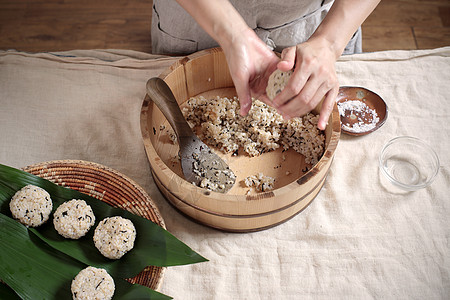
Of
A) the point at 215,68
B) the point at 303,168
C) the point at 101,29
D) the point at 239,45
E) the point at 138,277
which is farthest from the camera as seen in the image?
the point at 101,29

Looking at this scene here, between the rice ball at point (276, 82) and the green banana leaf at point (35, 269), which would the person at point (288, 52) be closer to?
the rice ball at point (276, 82)

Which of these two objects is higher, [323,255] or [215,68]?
[215,68]

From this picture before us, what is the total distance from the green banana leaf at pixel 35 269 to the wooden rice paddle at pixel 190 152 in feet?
1.28

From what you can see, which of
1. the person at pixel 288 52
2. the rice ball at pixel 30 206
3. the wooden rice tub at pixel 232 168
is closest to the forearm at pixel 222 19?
the person at pixel 288 52

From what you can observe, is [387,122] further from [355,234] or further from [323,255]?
[323,255]

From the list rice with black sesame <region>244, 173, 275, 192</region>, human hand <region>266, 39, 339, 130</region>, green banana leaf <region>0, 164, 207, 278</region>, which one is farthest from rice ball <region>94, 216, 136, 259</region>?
human hand <region>266, 39, 339, 130</region>

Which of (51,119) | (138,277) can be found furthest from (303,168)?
(51,119)

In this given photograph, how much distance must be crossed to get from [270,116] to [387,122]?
47 centimetres

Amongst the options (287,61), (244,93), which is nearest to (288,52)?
(287,61)

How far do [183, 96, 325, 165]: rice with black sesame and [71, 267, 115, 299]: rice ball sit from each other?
1.86 feet

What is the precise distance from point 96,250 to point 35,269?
161 mm

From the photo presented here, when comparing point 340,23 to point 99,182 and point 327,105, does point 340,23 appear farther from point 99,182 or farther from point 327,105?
point 99,182

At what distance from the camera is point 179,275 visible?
4.11ft

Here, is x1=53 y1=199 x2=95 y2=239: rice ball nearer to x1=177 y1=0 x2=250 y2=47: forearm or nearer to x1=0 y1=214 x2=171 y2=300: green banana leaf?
x1=0 y1=214 x2=171 y2=300: green banana leaf
